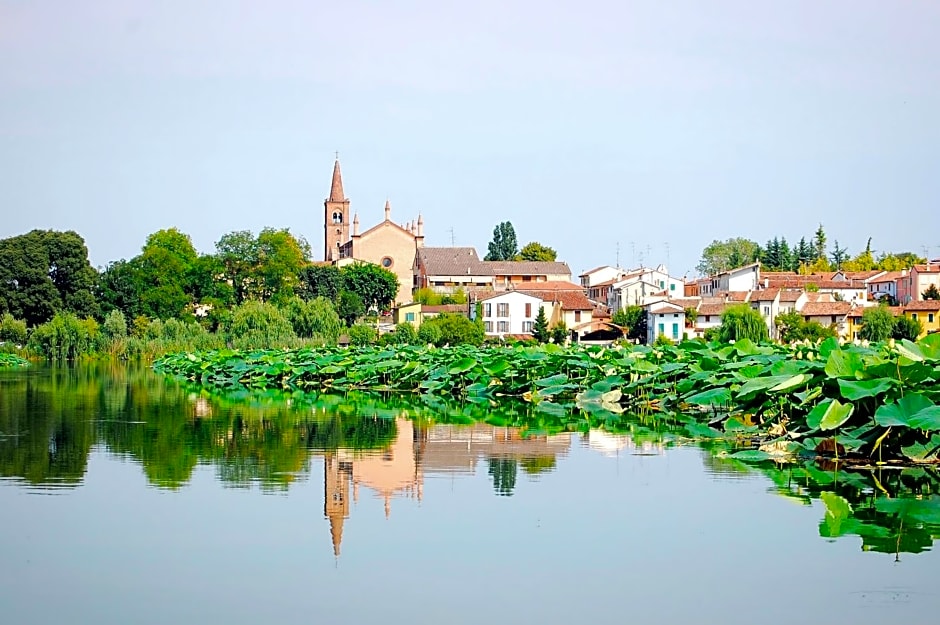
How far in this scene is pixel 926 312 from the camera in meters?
52.5

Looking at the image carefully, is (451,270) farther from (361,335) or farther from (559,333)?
(361,335)

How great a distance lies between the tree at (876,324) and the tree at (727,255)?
36115mm

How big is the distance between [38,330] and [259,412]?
2863 centimetres

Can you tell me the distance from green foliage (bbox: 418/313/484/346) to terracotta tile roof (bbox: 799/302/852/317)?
1549 cm

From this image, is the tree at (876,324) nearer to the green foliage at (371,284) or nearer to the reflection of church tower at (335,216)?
the green foliage at (371,284)

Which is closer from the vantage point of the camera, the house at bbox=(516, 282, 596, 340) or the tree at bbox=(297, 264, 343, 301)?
the house at bbox=(516, 282, 596, 340)

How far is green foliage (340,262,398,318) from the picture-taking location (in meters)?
62.1

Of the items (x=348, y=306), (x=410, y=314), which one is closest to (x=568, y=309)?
(x=410, y=314)

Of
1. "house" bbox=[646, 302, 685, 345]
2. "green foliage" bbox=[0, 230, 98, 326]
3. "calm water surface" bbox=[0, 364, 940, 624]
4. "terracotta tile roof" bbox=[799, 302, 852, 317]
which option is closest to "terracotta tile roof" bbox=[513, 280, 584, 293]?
"house" bbox=[646, 302, 685, 345]

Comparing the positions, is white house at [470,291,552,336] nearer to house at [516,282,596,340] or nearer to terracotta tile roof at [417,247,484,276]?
house at [516,282,596,340]

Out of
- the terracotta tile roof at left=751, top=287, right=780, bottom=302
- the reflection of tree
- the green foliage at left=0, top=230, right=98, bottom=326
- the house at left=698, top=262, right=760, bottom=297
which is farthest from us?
the house at left=698, top=262, right=760, bottom=297

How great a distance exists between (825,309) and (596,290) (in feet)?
64.8

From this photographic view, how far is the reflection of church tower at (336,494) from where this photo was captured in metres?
6.39

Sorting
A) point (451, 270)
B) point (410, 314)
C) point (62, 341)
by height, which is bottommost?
point (62, 341)
